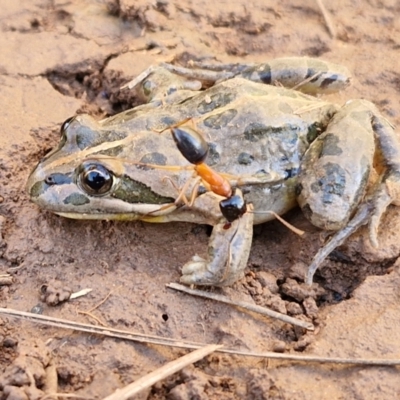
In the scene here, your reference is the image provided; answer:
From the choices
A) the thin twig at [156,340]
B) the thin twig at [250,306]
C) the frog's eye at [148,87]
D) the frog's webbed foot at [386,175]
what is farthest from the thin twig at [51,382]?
the frog's eye at [148,87]

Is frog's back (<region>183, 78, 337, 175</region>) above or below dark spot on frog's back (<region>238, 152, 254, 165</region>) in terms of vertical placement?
above

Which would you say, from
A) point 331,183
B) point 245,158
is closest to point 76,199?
point 245,158

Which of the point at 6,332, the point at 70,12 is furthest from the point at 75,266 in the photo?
the point at 70,12

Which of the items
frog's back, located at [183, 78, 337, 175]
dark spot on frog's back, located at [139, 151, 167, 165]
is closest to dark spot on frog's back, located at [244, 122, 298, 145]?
frog's back, located at [183, 78, 337, 175]

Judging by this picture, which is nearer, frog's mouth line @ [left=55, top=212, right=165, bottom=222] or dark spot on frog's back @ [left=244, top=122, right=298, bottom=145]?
frog's mouth line @ [left=55, top=212, right=165, bottom=222]

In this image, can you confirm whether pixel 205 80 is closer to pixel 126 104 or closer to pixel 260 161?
pixel 126 104

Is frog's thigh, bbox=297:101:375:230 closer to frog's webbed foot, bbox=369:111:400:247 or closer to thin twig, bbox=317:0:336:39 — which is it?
frog's webbed foot, bbox=369:111:400:247
